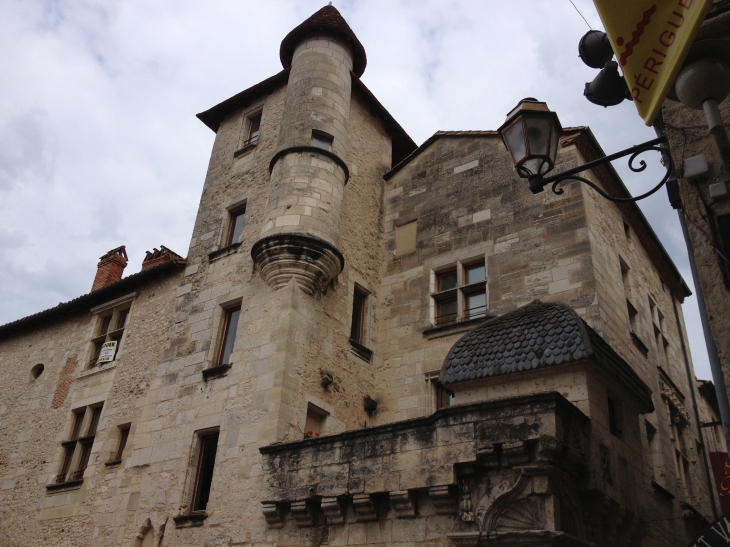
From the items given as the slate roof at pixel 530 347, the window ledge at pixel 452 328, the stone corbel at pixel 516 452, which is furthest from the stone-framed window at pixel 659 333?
the stone corbel at pixel 516 452

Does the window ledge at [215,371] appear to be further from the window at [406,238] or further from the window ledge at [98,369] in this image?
the window at [406,238]

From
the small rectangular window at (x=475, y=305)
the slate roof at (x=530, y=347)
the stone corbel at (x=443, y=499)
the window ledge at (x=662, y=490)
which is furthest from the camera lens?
the small rectangular window at (x=475, y=305)

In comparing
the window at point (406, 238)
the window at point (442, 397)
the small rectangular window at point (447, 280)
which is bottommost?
the window at point (442, 397)

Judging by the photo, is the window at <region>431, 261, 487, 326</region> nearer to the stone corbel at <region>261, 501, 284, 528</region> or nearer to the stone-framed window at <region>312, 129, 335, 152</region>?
the stone-framed window at <region>312, 129, 335, 152</region>

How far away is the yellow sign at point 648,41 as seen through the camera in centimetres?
383

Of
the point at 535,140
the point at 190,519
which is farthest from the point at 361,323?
the point at 535,140

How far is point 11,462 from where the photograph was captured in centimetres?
1580

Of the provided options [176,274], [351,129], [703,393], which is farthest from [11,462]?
[703,393]

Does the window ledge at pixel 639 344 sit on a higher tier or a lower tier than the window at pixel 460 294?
lower

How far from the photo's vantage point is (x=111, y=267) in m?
19.6

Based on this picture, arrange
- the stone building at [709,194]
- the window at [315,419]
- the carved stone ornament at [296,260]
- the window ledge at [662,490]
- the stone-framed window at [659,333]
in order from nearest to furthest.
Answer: the stone building at [709,194], the window ledge at [662,490], the window at [315,419], the carved stone ornament at [296,260], the stone-framed window at [659,333]

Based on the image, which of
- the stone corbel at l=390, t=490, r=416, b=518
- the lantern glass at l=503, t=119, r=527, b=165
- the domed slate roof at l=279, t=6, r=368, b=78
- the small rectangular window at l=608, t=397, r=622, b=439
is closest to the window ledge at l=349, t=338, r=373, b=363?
the stone corbel at l=390, t=490, r=416, b=518

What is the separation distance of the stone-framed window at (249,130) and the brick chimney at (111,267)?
617cm

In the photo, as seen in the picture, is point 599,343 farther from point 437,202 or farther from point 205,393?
point 205,393
